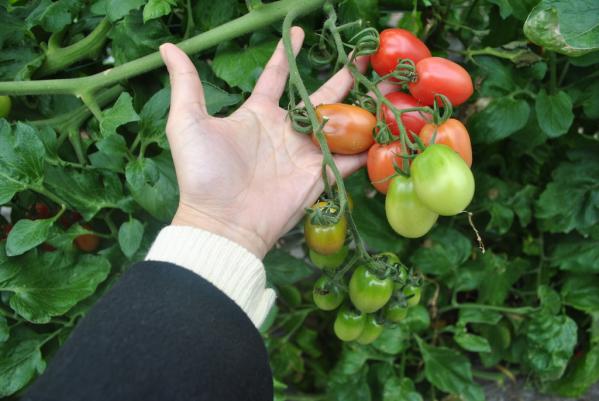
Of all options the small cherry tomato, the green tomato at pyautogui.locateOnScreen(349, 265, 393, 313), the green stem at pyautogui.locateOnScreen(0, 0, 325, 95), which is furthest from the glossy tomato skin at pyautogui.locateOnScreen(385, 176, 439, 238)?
the small cherry tomato

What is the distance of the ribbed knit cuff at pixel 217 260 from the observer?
0.71 m

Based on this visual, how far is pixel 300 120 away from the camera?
30.5 inches

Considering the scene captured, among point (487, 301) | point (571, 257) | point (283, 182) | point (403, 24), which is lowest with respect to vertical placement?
point (487, 301)

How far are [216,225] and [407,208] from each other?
0.30 meters

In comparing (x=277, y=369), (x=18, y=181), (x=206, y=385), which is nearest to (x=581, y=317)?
(x=277, y=369)

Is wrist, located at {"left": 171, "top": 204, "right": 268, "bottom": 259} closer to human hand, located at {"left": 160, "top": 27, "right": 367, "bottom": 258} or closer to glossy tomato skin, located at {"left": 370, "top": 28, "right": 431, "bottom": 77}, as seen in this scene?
human hand, located at {"left": 160, "top": 27, "right": 367, "bottom": 258}

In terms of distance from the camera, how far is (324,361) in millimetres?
1432

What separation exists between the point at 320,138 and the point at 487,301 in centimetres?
79

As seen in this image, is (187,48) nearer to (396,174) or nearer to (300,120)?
(300,120)

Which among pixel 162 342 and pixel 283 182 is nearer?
pixel 162 342

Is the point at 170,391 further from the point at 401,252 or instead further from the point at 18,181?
the point at 401,252

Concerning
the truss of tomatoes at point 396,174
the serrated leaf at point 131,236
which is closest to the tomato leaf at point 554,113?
the truss of tomatoes at point 396,174

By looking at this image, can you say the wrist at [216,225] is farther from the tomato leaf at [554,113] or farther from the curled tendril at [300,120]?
the tomato leaf at [554,113]

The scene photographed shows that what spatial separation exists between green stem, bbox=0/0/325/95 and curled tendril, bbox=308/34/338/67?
0.06m
